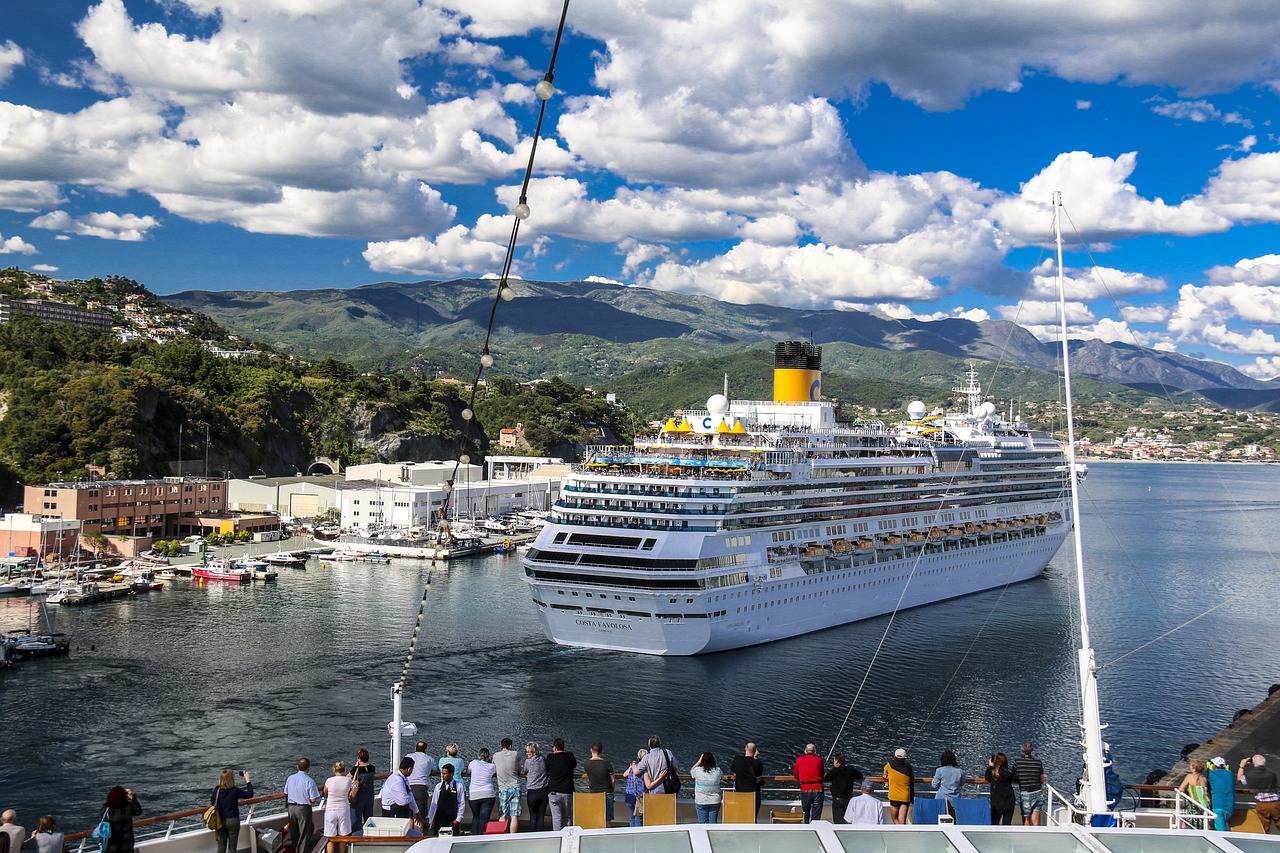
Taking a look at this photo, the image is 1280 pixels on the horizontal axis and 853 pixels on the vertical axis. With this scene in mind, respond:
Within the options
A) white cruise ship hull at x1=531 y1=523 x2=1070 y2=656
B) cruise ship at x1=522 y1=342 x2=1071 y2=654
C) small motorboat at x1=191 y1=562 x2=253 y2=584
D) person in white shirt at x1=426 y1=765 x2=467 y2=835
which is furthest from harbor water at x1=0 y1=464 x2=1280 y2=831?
person in white shirt at x1=426 y1=765 x2=467 y2=835

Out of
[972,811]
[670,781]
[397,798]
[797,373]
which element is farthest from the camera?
[797,373]

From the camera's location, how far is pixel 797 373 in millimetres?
43344

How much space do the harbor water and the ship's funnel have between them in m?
10.2

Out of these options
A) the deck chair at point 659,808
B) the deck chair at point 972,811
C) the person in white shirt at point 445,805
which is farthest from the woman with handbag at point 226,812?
the deck chair at point 972,811

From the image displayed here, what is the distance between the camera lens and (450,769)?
30.9 ft

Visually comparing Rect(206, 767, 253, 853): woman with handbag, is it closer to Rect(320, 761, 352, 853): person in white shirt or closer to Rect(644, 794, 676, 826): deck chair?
Rect(320, 761, 352, 853): person in white shirt

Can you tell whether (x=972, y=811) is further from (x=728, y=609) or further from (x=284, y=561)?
(x=284, y=561)

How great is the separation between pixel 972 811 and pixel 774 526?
952 inches

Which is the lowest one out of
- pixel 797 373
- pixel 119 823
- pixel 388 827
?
pixel 388 827

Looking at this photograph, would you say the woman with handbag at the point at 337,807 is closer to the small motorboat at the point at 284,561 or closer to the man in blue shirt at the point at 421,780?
the man in blue shirt at the point at 421,780

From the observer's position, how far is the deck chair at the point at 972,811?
9.17 m

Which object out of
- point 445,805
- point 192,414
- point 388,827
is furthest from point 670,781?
point 192,414

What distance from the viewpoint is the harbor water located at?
76.3ft

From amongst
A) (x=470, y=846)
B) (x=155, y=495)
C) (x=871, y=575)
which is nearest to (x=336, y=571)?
(x=155, y=495)
